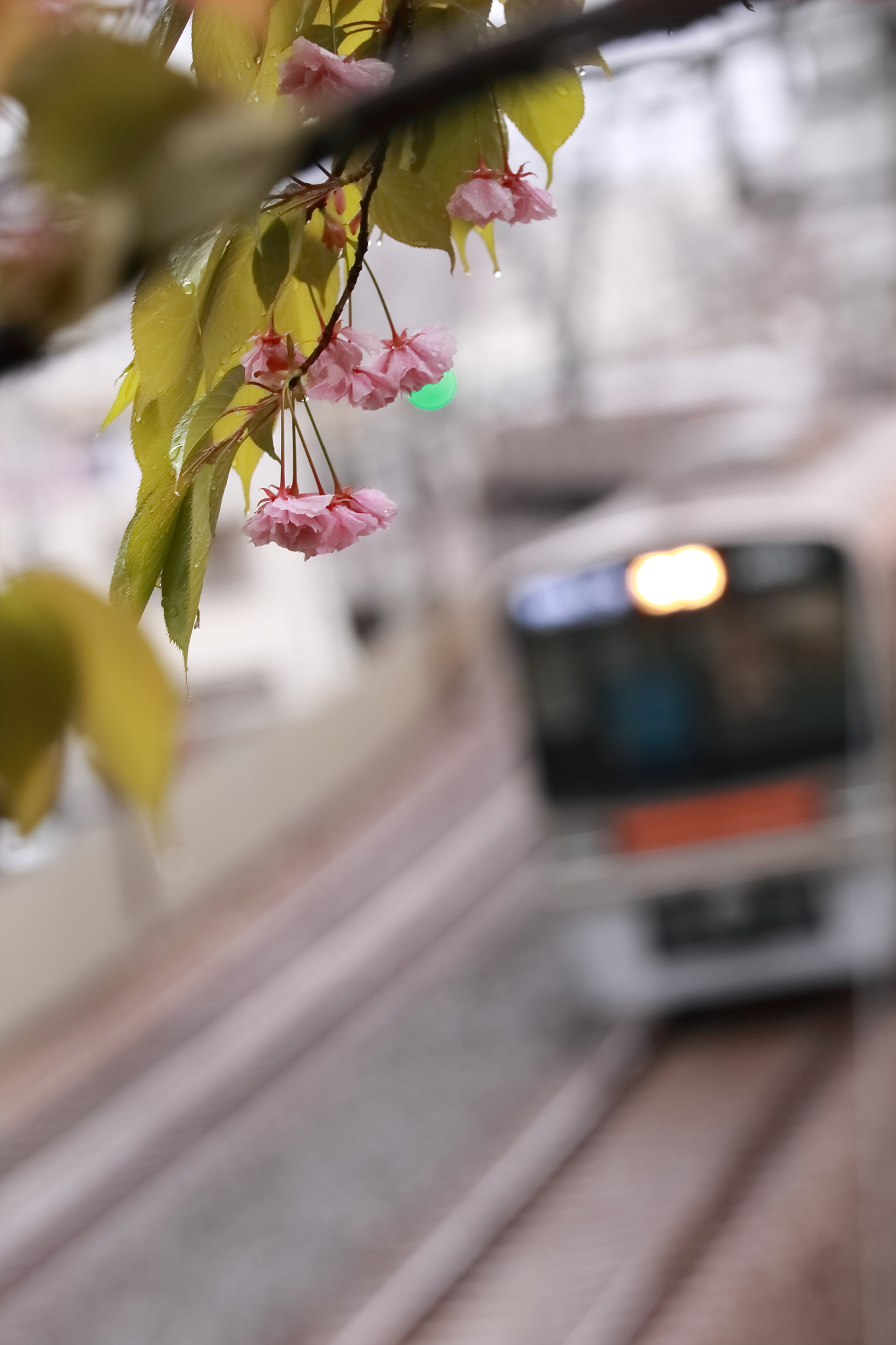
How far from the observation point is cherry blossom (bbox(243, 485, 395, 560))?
2.18ft

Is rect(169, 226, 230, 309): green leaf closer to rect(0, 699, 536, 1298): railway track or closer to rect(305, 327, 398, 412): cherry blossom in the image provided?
rect(305, 327, 398, 412): cherry blossom

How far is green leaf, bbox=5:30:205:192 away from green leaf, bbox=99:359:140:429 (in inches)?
10.3

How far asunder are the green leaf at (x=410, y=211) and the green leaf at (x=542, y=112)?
0.08 meters

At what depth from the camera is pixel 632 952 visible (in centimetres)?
541

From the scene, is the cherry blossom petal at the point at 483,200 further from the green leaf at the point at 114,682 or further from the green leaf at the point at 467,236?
the green leaf at the point at 114,682

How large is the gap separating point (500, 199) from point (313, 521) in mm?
197

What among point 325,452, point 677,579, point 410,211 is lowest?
point 677,579

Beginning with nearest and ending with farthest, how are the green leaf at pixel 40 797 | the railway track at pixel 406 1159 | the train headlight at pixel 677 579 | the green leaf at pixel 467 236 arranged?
the green leaf at pixel 40 797, the green leaf at pixel 467 236, the railway track at pixel 406 1159, the train headlight at pixel 677 579

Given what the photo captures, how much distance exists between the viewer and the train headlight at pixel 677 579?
4695mm

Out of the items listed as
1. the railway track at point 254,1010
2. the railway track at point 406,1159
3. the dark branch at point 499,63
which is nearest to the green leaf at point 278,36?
the dark branch at point 499,63

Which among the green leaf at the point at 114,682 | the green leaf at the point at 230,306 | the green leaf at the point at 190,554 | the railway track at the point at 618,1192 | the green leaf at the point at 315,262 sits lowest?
the railway track at the point at 618,1192

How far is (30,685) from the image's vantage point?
0.37 meters

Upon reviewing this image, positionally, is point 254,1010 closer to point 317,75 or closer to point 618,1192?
point 618,1192

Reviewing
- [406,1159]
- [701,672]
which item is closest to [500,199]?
[701,672]
